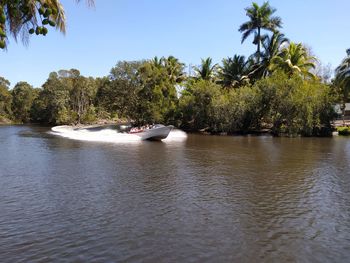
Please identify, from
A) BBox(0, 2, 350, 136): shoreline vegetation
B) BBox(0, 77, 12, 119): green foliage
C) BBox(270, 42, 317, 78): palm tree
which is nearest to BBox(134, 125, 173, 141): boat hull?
BBox(0, 2, 350, 136): shoreline vegetation

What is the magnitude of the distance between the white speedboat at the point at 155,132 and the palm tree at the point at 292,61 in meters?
21.7

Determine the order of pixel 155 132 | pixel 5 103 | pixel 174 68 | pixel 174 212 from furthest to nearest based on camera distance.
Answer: pixel 5 103
pixel 174 68
pixel 155 132
pixel 174 212

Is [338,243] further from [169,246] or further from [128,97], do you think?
[128,97]

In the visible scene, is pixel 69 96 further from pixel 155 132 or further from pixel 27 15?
pixel 27 15

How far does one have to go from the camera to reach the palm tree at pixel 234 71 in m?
57.9

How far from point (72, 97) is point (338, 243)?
3134 inches

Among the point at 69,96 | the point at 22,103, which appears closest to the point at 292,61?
the point at 69,96

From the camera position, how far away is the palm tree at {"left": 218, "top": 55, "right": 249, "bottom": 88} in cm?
5786

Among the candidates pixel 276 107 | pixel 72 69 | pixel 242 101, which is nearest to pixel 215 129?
pixel 242 101

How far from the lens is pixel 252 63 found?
5794 cm

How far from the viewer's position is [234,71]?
5903 cm

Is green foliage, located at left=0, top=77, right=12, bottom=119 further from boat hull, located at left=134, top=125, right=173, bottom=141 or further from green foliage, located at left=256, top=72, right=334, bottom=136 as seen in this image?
green foliage, located at left=256, top=72, right=334, bottom=136

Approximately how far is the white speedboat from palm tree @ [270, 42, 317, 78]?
2169cm

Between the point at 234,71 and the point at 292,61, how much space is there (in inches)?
385
